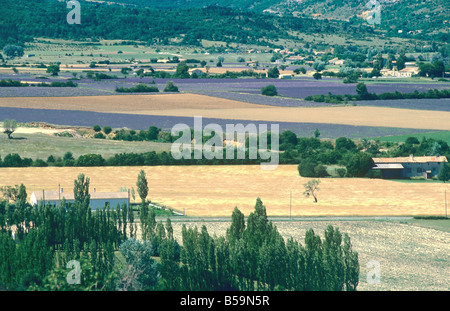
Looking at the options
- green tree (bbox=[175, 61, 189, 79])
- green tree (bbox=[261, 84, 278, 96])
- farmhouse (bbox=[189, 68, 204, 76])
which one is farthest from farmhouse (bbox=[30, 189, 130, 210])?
farmhouse (bbox=[189, 68, 204, 76])

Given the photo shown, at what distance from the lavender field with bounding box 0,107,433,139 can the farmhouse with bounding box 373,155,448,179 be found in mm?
19224

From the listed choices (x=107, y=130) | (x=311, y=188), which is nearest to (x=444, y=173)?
(x=311, y=188)

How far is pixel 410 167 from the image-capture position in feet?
277

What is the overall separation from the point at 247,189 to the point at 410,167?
1723cm

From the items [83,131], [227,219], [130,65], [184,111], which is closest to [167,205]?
[227,219]

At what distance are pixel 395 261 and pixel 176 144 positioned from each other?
150 feet

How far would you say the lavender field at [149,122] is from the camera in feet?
355

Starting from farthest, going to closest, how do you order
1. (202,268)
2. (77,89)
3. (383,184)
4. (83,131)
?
(77,89)
(83,131)
(383,184)
(202,268)

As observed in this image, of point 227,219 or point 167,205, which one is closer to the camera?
point 227,219

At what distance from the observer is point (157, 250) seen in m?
52.9

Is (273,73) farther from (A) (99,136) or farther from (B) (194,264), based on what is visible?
(B) (194,264)

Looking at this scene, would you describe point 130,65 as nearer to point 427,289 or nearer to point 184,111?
point 184,111

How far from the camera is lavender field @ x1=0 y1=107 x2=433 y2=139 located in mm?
108062
